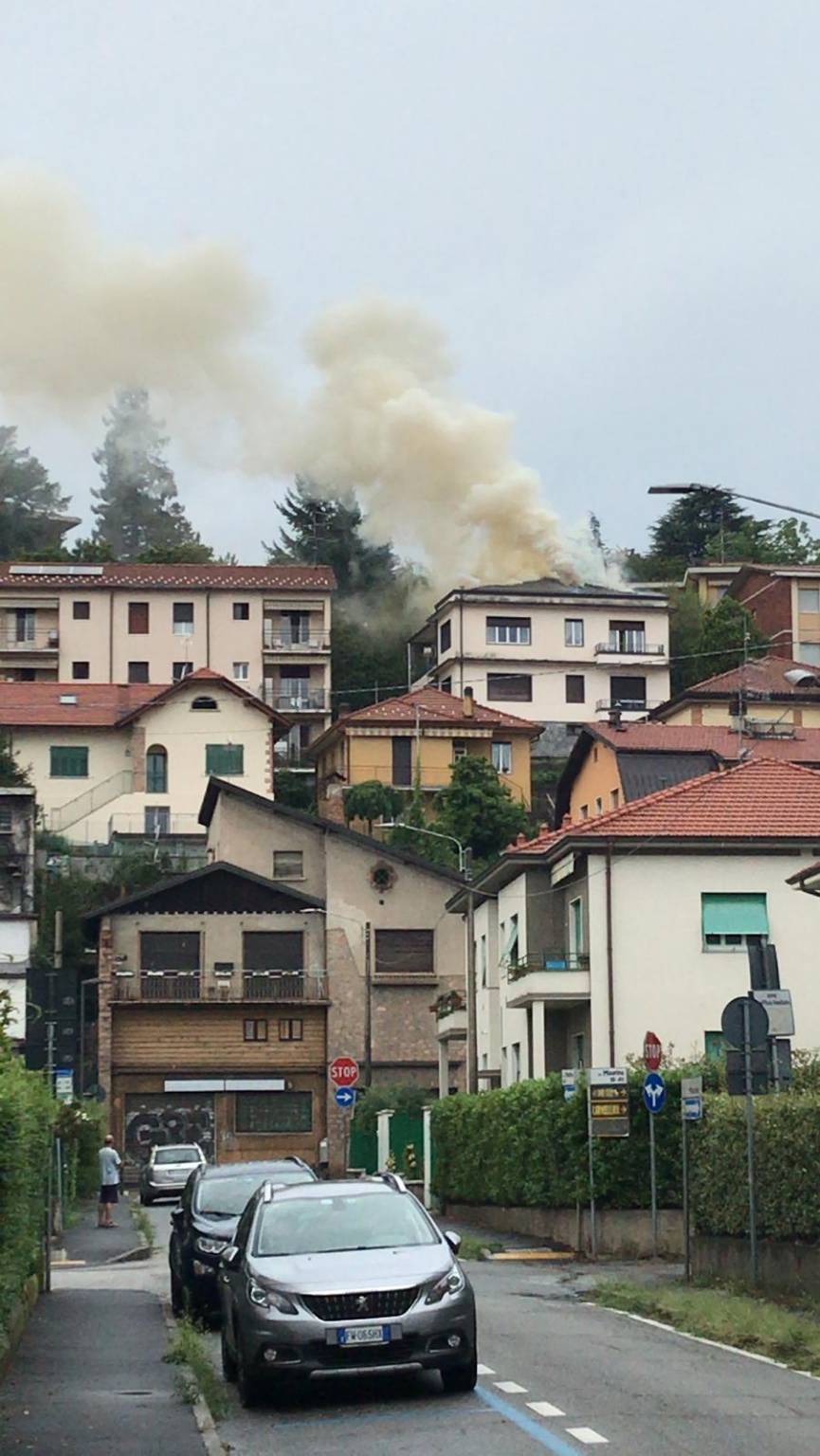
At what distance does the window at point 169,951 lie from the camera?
7075 centimetres

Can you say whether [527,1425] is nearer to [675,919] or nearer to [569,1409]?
[569,1409]

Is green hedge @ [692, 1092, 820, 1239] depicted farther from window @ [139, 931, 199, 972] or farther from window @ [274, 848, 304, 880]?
window @ [274, 848, 304, 880]

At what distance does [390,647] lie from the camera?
374ft

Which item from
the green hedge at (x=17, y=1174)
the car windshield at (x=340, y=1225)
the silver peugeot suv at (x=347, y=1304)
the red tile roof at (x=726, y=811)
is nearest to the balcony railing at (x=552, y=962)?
the red tile roof at (x=726, y=811)

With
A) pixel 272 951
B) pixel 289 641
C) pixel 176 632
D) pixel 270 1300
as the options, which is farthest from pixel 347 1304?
pixel 176 632

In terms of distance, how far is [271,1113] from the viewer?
68938 mm

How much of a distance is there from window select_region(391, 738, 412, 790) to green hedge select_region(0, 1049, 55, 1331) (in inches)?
2789

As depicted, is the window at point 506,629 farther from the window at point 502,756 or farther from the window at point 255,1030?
the window at point 255,1030

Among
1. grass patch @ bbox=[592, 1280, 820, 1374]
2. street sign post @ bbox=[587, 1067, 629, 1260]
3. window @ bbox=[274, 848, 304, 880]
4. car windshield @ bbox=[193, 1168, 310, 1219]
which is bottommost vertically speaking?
grass patch @ bbox=[592, 1280, 820, 1374]

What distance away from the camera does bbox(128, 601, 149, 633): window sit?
10481 centimetres

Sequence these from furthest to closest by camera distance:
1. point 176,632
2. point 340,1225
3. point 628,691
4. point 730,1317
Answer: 1. point 176,632
2. point 628,691
3. point 730,1317
4. point 340,1225

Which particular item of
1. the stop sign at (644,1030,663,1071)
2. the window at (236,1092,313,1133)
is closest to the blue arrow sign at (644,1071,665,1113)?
the stop sign at (644,1030,663,1071)

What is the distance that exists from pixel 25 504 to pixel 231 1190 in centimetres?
11575

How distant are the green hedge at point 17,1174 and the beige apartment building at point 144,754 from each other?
223ft
